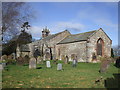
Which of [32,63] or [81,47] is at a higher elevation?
[81,47]

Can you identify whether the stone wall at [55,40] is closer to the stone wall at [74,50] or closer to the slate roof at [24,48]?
the stone wall at [74,50]

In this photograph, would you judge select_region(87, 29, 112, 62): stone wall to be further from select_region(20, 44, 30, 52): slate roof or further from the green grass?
select_region(20, 44, 30, 52): slate roof

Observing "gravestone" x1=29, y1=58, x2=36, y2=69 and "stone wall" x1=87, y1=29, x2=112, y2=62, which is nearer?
"gravestone" x1=29, y1=58, x2=36, y2=69

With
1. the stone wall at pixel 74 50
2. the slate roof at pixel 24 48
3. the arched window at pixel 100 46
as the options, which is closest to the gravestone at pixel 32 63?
the stone wall at pixel 74 50

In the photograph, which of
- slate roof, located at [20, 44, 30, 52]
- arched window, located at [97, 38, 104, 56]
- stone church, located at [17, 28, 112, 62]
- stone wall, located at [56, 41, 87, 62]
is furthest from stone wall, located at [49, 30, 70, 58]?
arched window, located at [97, 38, 104, 56]

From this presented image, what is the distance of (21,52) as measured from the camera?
4141 centimetres

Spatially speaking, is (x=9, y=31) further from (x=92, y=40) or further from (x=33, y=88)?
(x=33, y=88)

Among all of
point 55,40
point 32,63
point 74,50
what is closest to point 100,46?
point 74,50

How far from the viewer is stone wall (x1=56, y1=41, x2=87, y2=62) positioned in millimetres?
29438

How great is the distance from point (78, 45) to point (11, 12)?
15.0 m

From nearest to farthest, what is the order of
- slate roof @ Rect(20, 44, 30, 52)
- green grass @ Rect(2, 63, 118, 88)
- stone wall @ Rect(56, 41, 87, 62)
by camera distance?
green grass @ Rect(2, 63, 118, 88) → stone wall @ Rect(56, 41, 87, 62) → slate roof @ Rect(20, 44, 30, 52)

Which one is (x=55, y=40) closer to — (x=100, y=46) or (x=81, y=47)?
(x=81, y=47)

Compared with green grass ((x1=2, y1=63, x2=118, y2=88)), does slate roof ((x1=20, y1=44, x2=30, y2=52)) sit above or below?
above

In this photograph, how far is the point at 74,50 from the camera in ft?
104
